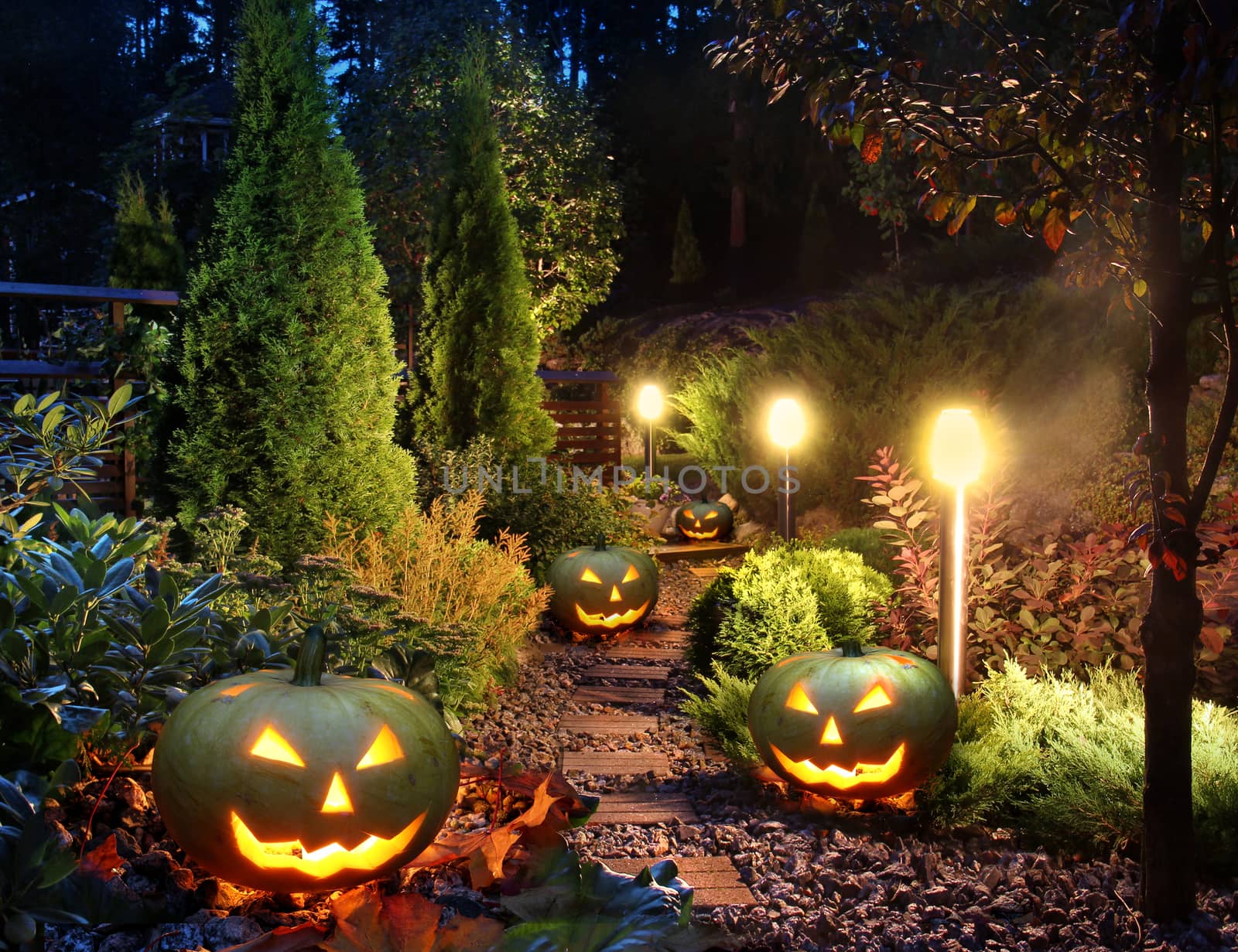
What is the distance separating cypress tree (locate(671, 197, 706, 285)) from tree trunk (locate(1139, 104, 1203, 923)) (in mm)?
19827

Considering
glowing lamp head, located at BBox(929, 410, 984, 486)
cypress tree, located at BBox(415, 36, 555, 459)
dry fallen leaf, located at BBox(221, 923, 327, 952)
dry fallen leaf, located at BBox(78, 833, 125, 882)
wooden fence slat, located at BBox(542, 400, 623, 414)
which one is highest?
cypress tree, located at BBox(415, 36, 555, 459)

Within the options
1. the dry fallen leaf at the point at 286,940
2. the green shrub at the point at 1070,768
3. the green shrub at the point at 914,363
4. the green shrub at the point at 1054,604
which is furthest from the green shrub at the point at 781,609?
the green shrub at the point at 914,363

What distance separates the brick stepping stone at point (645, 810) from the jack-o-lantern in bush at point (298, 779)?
108cm

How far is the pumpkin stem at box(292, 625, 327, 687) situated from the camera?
189 cm

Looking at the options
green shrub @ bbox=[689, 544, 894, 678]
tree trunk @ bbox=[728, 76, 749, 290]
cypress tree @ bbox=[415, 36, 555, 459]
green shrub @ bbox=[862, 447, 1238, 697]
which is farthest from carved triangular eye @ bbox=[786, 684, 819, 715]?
tree trunk @ bbox=[728, 76, 749, 290]

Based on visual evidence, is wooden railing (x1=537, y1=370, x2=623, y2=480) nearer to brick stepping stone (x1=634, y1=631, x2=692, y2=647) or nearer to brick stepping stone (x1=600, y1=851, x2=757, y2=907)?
brick stepping stone (x1=634, y1=631, x2=692, y2=647)

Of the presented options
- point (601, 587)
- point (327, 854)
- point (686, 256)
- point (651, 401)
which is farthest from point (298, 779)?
point (686, 256)

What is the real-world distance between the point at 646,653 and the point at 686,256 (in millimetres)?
17335

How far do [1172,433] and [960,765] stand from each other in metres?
1.34

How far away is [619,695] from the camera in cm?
450

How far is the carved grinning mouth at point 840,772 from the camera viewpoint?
2.83 meters

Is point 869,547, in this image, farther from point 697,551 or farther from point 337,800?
point 337,800

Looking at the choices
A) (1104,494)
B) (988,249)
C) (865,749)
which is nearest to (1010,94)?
(865,749)

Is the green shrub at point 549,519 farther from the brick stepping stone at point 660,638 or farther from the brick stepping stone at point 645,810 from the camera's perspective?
the brick stepping stone at point 645,810
